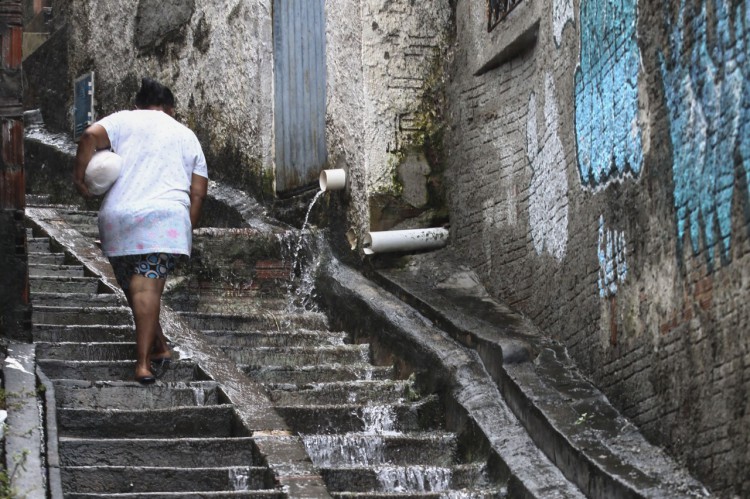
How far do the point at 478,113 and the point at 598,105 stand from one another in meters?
2.29

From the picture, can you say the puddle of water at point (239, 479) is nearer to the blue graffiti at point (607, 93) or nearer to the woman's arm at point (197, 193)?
the woman's arm at point (197, 193)

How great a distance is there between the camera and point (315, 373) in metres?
7.13

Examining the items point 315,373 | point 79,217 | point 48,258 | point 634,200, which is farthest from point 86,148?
point 79,217

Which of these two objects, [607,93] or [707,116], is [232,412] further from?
[707,116]

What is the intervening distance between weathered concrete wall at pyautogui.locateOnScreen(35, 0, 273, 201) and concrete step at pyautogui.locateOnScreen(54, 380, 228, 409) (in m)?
4.95

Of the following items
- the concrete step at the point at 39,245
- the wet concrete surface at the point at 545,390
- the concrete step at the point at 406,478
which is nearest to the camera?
the wet concrete surface at the point at 545,390

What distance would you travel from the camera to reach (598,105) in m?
6.09

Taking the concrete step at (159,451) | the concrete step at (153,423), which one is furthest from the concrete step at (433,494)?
the concrete step at (153,423)

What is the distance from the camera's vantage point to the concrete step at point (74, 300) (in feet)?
25.2

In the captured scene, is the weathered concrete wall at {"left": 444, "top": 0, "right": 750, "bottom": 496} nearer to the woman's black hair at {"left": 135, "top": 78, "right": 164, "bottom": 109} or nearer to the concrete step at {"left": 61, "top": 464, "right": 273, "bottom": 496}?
the concrete step at {"left": 61, "top": 464, "right": 273, "bottom": 496}

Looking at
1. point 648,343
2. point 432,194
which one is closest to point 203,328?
point 432,194

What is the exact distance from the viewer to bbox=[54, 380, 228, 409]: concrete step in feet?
19.8

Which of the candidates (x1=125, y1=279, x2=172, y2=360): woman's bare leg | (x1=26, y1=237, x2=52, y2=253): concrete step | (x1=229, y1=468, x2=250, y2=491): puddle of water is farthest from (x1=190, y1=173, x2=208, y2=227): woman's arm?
(x1=26, y1=237, x2=52, y2=253): concrete step

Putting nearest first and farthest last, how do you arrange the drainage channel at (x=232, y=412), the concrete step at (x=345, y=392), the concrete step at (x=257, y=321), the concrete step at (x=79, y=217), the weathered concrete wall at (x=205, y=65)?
1. the drainage channel at (x=232, y=412)
2. the concrete step at (x=345, y=392)
3. the concrete step at (x=257, y=321)
4. the concrete step at (x=79, y=217)
5. the weathered concrete wall at (x=205, y=65)
